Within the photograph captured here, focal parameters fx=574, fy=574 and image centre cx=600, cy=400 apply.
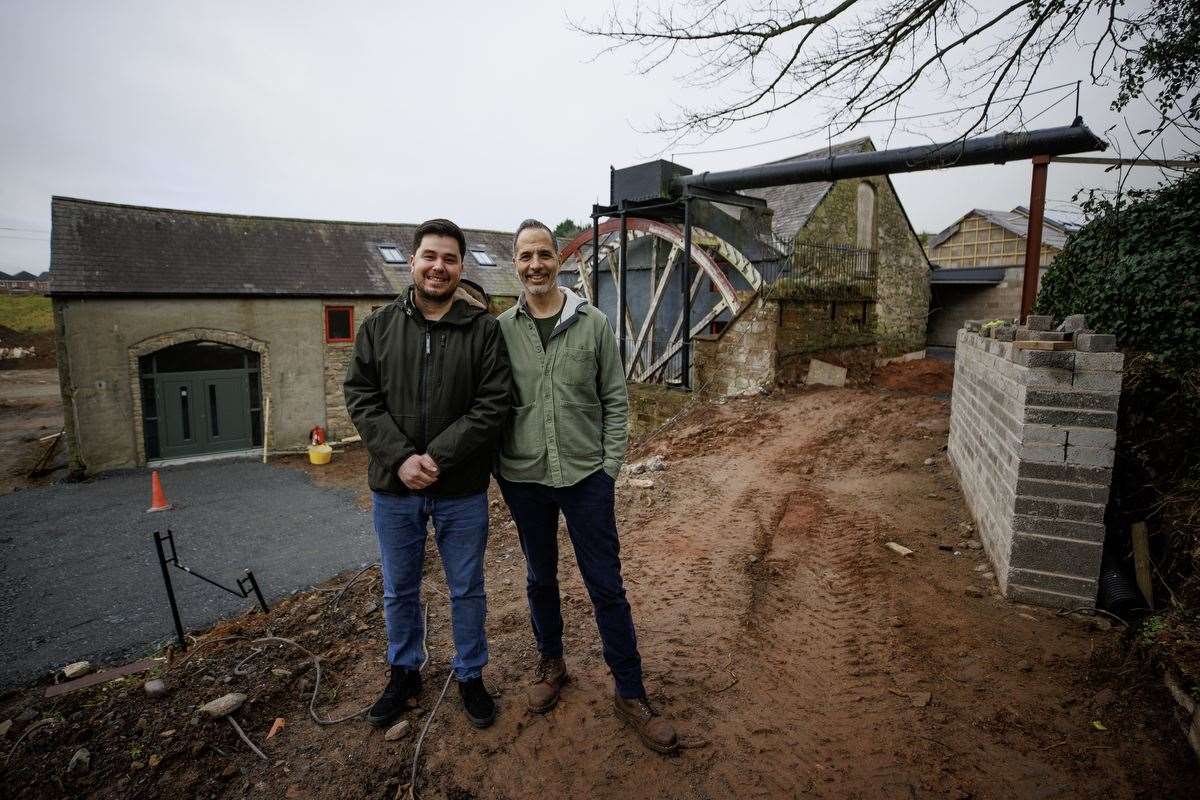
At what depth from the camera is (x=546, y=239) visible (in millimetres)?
2363

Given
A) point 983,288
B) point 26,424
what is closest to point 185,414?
point 26,424

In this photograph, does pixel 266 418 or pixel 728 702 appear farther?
pixel 266 418

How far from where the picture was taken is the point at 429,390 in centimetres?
232

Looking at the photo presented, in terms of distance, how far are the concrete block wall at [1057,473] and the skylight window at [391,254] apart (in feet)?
52.9

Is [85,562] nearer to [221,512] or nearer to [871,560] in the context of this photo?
[221,512]

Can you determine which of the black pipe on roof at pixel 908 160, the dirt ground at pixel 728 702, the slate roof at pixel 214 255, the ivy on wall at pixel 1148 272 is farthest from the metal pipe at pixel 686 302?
the slate roof at pixel 214 255

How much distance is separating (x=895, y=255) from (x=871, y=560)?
A: 13677 millimetres

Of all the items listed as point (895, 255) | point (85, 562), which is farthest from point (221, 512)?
point (895, 255)

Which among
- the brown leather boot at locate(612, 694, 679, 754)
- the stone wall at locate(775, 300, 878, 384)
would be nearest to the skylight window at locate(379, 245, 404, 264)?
the stone wall at locate(775, 300, 878, 384)

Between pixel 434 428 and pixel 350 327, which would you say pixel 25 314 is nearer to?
pixel 350 327

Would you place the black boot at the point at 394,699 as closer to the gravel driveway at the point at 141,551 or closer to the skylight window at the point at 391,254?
the gravel driveway at the point at 141,551

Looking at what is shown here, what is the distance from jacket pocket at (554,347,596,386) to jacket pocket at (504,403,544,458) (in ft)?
0.56

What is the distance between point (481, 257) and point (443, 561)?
17226 mm

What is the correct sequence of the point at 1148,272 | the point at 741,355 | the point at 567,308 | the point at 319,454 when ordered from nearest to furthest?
the point at 567,308
the point at 1148,272
the point at 741,355
the point at 319,454
